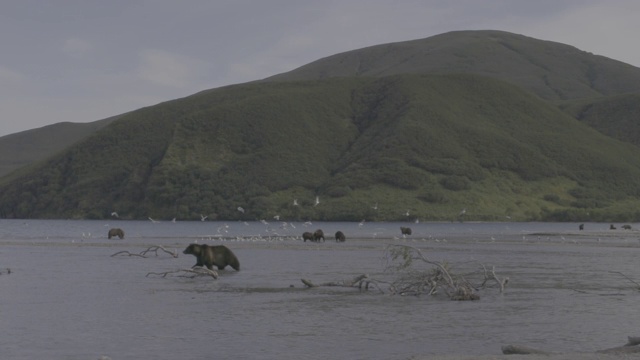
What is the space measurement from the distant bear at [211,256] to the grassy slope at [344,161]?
102m

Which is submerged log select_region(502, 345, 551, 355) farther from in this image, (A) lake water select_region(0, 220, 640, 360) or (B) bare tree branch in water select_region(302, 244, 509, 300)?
(B) bare tree branch in water select_region(302, 244, 509, 300)

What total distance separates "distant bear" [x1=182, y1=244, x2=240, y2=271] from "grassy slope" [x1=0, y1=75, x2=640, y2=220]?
334 feet

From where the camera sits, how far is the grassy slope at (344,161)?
146 m

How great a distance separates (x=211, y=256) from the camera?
35781mm

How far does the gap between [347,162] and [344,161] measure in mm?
818

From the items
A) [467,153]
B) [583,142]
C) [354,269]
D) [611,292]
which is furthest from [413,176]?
[611,292]

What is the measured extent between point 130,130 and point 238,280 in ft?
499

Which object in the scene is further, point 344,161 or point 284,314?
point 344,161

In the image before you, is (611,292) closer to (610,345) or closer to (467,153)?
(610,345)

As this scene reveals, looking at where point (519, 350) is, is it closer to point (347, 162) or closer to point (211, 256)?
point (211, 256)

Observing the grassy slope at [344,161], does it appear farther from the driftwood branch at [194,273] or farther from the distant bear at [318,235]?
the driftwood branch at [194,273]

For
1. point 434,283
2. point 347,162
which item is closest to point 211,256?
point 434,283

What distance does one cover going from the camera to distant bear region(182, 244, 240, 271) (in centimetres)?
3556

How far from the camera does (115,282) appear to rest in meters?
31.5
